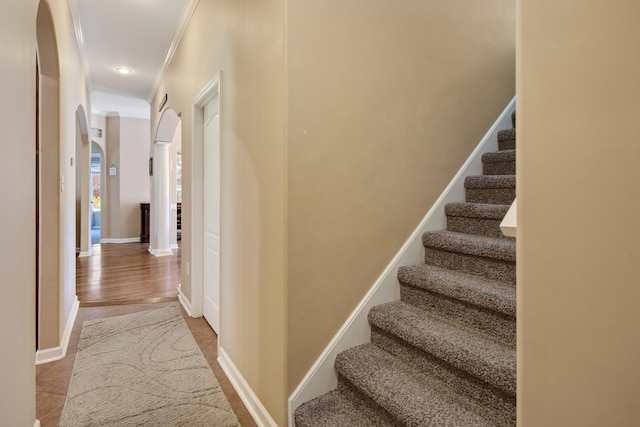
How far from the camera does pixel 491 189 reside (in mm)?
2236

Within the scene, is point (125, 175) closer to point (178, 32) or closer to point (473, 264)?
point (178, 32)

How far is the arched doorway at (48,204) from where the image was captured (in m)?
2.54

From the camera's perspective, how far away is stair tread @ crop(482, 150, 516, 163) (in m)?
2.29

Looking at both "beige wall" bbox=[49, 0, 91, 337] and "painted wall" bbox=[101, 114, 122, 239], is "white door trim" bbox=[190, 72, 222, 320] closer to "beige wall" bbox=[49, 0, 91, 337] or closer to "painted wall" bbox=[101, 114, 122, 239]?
"beige wall" bbox=[49, 0, 91, 337]

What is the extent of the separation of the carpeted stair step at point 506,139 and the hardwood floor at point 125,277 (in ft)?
12.0

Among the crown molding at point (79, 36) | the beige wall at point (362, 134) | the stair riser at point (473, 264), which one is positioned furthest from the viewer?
the crown molding at point (79, 36)

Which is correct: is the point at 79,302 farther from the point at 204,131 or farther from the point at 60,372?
the point at 204,131

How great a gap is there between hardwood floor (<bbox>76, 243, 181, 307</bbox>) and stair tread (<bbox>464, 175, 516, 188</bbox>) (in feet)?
11.1

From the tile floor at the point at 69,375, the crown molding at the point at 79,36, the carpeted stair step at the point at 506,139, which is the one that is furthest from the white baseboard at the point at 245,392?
the crown molding at the point at 79,36

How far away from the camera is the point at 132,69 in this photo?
505 cm

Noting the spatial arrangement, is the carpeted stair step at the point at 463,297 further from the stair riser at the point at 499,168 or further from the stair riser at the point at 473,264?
the stair riser at the point at 499,168

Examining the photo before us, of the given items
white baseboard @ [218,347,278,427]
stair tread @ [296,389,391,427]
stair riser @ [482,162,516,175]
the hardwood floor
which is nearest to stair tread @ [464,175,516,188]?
stair riser @ [482,162,516,175]

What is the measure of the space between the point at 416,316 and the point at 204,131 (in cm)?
253

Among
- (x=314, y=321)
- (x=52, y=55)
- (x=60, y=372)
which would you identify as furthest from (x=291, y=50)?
(x=60, y=372)
